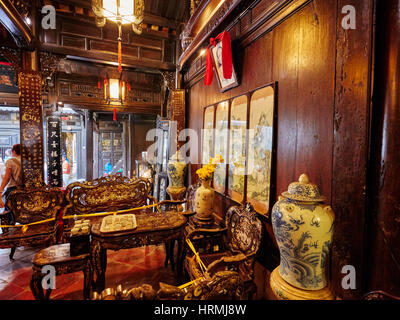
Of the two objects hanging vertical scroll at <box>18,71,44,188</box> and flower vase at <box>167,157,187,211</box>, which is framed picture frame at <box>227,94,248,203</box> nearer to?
flower vase at <box>167,157,187,211</box>

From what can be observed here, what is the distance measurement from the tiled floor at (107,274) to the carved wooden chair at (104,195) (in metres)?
0.73

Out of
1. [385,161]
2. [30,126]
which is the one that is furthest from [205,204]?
[30,126]

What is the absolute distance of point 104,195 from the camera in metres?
3.96

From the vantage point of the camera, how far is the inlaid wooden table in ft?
7.61

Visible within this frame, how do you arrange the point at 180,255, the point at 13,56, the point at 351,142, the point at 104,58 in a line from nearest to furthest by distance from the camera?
the point at 351,142 < the point at 180,255 < the point at 13,56 < the point at 104,58

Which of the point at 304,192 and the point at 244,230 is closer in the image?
the point at 304,192

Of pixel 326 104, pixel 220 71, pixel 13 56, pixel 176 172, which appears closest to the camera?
pixel 326 104

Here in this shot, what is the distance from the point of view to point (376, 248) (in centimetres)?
131

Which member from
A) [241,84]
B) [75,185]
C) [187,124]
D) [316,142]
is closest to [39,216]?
[75,185]

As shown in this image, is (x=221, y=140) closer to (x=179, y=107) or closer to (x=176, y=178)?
(x=176, y=178)

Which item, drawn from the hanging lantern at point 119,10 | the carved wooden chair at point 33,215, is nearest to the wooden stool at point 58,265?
the carved wooden chair at point 33,215

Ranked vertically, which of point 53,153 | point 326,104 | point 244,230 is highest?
point 326,104

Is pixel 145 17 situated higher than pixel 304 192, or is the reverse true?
pixel 145 17

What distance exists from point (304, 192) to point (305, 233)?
0.25m
